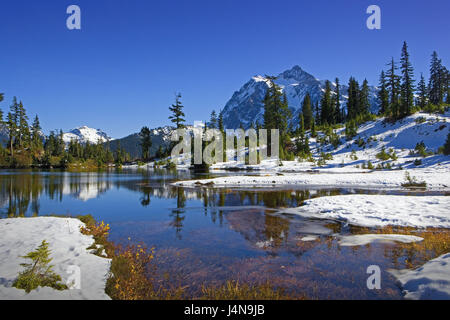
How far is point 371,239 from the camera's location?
29.1 ft

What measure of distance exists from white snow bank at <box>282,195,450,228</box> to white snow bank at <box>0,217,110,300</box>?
10305 millimetres

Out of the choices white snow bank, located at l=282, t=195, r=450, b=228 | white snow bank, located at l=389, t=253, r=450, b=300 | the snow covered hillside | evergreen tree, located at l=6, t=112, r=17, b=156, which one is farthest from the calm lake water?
evergreen tree, located at l=6, t=112, r=17, b=156

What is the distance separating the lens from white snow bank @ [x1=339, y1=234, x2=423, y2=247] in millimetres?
8516

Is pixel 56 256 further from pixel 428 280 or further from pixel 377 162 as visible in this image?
pixel 377 162

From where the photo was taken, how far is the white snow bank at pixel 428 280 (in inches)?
191

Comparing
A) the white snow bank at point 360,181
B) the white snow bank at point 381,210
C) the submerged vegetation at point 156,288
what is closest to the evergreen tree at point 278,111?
the white snow bank at point 360,181

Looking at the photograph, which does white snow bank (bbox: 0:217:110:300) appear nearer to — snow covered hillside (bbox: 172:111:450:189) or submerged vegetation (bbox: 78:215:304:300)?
submerged vegetation (bbox: 78:215:304:300)

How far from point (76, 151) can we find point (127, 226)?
386ft

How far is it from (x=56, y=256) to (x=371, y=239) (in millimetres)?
10095

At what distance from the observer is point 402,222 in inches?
417

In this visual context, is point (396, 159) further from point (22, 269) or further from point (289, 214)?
point (22, 269)

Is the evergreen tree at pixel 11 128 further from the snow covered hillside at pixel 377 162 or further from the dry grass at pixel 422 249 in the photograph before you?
the dry grass at pixel 422 249

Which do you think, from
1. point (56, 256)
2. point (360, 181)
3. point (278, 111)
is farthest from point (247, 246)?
point (278, 111)
